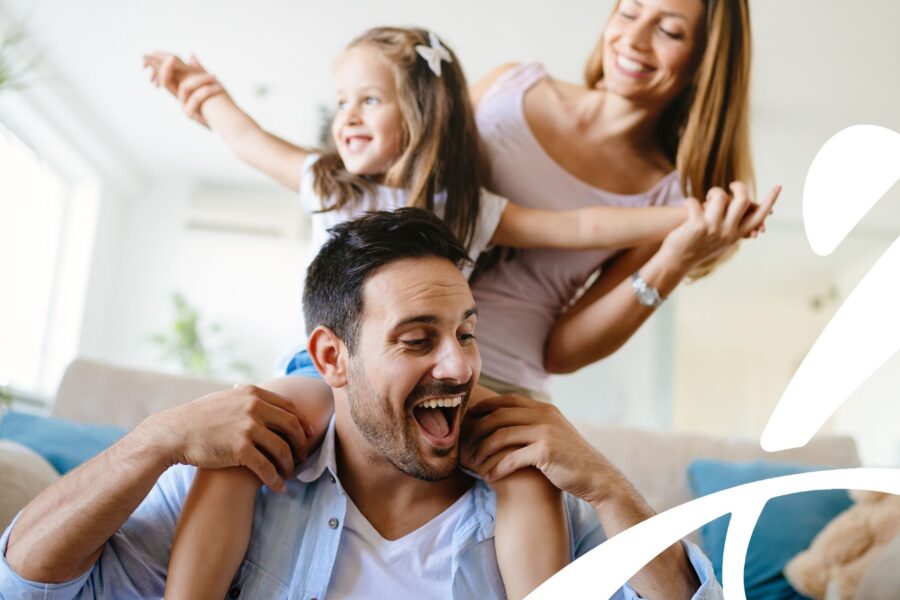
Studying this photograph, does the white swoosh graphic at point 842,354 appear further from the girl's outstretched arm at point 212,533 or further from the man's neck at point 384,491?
the girl's outstretched arm at point 212,533

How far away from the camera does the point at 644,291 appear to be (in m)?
1.54

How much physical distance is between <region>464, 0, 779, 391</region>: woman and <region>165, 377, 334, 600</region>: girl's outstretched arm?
51cm

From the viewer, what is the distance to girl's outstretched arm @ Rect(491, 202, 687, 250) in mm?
1478

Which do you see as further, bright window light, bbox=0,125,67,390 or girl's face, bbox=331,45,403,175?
bright window light, bbox=0,125,67,390

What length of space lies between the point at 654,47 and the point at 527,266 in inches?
16.2

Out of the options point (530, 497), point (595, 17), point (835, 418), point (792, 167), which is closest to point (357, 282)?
point (530, 497)

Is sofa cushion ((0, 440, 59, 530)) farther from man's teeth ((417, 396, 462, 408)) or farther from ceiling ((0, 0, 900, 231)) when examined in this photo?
ceiling ((0, 0, 900, 231))

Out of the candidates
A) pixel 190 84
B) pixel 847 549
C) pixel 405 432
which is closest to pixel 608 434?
pixel 847 549

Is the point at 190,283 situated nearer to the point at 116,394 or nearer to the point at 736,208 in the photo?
the point at 116,394

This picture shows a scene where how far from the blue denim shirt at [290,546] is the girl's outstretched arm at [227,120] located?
1.62 feet

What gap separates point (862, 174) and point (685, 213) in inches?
10.6

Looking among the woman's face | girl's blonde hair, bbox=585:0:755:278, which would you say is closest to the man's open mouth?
girl's blonde hair, bbox=585:0:755:278

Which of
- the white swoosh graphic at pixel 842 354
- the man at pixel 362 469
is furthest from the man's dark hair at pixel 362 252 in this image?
the white swoosh graphic at pixel 842 354

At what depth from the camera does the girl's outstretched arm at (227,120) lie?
1560mm
